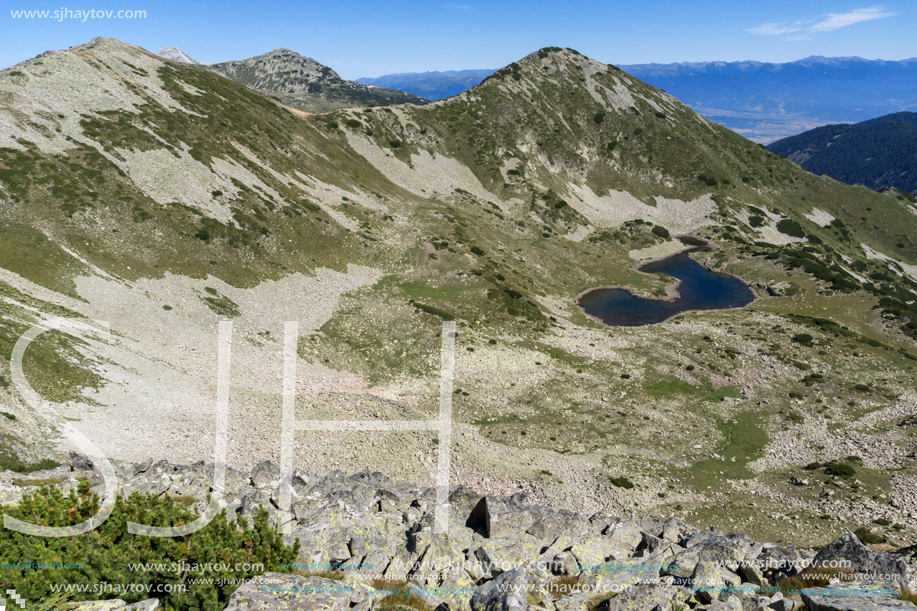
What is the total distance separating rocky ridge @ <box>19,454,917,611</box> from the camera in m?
15.3

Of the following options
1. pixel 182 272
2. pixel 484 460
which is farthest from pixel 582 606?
pixel 182 272

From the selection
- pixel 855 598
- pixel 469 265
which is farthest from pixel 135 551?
pixel 469 265

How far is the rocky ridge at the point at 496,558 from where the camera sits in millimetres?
15344

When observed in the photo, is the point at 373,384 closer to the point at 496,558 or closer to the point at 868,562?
the point at 496,558

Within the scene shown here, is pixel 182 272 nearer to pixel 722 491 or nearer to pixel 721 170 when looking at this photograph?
pixel 722 491

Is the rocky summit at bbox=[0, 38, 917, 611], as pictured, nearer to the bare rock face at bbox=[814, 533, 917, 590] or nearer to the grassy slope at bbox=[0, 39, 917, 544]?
the bare rock face at bbox=[814, 533, 917, 590]

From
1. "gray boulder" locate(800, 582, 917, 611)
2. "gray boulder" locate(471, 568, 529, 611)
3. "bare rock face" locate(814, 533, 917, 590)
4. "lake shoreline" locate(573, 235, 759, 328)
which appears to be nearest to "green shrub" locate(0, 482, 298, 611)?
"gray boulder" locate(471, 568, 529, 611)

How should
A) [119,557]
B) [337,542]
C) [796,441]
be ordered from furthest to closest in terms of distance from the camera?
[796,441], [337,542], [119,557]

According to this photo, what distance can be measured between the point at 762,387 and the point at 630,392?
17792 mm

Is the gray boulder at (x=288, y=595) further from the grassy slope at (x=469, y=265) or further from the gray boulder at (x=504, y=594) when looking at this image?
the grassy slope at (x=469, y=265)

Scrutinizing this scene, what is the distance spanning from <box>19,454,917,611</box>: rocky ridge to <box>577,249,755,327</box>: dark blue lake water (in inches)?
2388

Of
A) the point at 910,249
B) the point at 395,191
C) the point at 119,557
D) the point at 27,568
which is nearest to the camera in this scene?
the point at 27,568

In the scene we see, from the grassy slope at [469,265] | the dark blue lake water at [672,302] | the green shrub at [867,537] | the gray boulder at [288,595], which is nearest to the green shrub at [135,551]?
the gray boulder at [288,595]

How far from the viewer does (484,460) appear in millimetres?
41625
